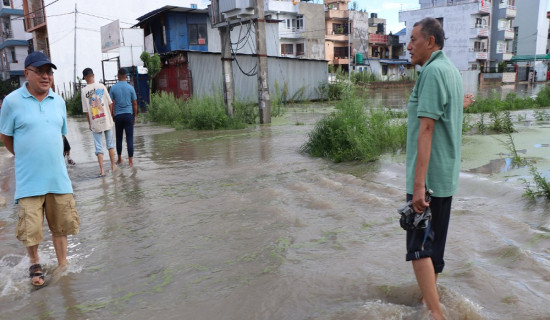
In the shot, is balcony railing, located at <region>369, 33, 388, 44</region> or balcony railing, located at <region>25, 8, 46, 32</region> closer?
balcony railing, located at <region>25, 8, 46, 32</region>

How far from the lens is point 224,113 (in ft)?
46.4

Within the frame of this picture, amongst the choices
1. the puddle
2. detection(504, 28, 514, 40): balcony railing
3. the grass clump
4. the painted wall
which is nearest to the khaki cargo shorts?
the grass clump

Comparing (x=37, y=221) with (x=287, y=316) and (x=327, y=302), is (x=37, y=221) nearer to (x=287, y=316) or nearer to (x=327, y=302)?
(x=287, y=316)

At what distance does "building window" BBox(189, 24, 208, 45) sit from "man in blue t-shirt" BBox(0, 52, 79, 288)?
26.1 m

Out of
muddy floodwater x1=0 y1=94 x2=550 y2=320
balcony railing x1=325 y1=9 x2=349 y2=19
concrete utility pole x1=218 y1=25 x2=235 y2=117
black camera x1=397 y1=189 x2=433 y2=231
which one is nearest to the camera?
black camera x1=397 y1=189 x2=433 y2=231

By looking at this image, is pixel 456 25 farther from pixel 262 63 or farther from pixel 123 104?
pixel 123 104

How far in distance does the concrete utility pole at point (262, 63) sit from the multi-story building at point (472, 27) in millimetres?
41546

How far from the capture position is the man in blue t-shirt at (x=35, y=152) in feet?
11.4

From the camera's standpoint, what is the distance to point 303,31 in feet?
157

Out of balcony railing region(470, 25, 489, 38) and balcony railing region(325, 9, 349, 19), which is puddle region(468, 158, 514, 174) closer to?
balcony railing region(325, 9, 349, 19)

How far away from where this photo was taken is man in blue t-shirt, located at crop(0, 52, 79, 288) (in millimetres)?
3473

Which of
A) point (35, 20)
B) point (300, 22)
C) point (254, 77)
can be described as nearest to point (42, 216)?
point (254, 77)

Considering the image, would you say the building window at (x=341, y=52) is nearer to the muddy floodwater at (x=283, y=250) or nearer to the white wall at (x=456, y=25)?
the white wall at (x=456, y=25)

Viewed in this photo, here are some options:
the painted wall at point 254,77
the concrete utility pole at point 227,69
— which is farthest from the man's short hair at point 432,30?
the painted wall at point 254,77
